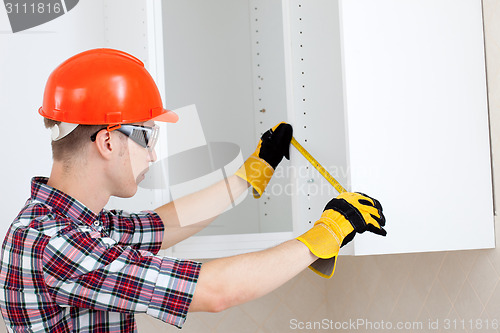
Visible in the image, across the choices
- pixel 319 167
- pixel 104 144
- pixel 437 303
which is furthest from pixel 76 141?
pixel 437 303

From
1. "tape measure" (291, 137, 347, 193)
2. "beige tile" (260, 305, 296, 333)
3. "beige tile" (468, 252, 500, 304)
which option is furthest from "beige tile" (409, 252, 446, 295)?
"beige tile" (260, 305, 296, 333)

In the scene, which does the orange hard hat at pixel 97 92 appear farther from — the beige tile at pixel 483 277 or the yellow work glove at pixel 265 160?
the beige tile at pixel 483 277

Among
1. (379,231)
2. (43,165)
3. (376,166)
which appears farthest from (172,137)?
(379,231)

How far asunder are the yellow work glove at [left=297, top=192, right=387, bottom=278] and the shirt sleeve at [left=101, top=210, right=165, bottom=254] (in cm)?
45

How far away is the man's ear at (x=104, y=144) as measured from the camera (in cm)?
112

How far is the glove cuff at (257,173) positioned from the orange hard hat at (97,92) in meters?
0.36

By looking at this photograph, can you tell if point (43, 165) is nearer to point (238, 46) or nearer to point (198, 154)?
point (198, 154)

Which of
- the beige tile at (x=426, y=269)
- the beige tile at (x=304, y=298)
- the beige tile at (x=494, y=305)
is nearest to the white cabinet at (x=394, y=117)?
the beige tile at (x=494, y=305)

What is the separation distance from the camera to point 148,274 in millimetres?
960

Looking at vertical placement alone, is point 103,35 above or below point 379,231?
above

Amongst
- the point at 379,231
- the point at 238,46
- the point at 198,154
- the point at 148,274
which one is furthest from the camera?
the point at 238,46

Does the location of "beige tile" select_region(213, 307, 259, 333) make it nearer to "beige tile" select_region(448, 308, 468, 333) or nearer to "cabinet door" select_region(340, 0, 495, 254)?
"beige tile" select_region(448, 308, 468, 333)

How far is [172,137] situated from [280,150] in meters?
0.45

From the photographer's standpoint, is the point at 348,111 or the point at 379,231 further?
the point at 348,111
